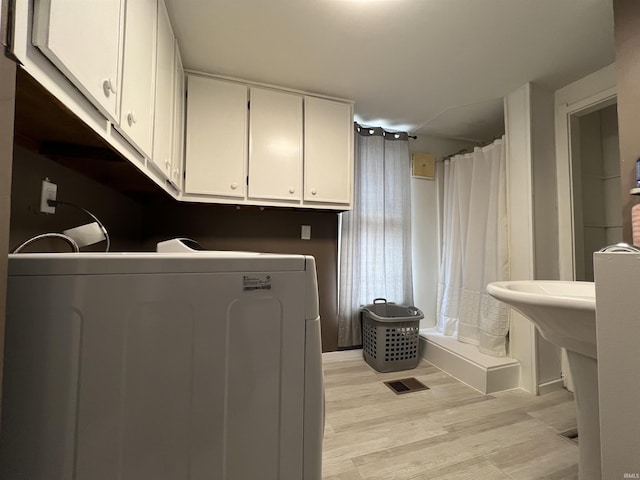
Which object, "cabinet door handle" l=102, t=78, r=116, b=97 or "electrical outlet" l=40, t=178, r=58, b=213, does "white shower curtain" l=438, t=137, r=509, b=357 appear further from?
"electrical outlet" l=40, t=178, r=58, b=213

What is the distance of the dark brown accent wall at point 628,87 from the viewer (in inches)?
44.9

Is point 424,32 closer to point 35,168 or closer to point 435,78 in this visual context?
point 435,78

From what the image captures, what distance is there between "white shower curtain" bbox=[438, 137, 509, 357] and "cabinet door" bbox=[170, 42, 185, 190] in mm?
2348

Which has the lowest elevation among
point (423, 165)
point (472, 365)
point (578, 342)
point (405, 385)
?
point (405, 385)

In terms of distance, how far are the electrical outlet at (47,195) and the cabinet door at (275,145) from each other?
1.00 metres

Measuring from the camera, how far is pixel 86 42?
611 millimetres

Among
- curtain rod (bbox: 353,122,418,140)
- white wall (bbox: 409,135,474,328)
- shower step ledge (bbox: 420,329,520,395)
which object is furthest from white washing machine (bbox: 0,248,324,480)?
white wall (bbox: 409,135,474,328)

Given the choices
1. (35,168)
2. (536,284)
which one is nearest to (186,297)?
(35,168)

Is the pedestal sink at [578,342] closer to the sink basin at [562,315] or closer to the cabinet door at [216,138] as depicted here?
the sink basin at [562,315]

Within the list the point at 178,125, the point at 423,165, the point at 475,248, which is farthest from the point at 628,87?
the point at 178,125

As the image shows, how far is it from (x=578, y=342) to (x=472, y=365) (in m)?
1.21

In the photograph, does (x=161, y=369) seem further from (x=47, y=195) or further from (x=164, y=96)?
(x=164, y=96)

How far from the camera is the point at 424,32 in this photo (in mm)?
1379

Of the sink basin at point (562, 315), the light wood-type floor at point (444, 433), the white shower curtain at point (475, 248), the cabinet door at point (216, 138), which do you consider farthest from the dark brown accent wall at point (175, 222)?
the sink basin at point (562, 315)
